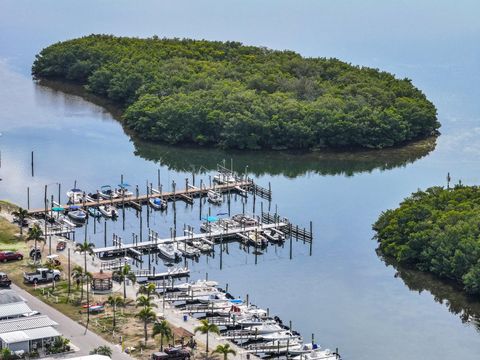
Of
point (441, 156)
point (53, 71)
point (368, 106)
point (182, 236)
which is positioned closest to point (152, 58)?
point (53, 71)

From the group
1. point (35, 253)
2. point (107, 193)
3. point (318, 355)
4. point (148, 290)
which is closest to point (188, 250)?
point (35, 253)

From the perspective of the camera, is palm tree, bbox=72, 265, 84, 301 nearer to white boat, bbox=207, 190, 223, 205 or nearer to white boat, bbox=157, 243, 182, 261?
white boat, bbox=157, 243, 182, 261

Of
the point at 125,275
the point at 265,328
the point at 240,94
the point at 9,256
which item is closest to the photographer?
the point at 265,328

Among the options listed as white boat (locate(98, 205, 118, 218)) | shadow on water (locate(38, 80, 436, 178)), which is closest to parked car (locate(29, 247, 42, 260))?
white boat (locate(98, 205, 118, 218))

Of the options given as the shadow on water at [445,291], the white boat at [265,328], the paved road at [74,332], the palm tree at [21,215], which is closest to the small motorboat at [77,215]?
the palm tree at [21,215]

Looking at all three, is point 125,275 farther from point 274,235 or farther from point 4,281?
point 274,235
